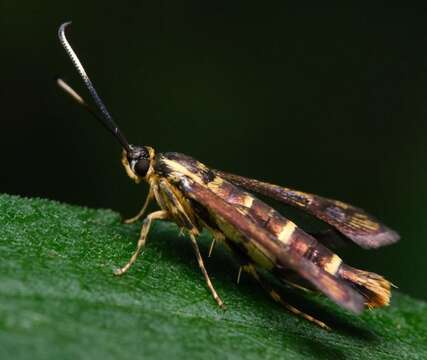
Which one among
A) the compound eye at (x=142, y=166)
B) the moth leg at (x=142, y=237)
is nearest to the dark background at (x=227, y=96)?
the compound eye at (x=142, y=166)

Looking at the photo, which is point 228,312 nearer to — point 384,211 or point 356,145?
point 384,211

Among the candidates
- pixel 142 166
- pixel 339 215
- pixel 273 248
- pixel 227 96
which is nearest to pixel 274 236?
pixel 273 248

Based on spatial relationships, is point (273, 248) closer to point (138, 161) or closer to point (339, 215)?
point (339, 215)

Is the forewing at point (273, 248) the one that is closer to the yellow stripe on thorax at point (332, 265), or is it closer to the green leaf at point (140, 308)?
the yellow stripe on thorax at point (332, 265)

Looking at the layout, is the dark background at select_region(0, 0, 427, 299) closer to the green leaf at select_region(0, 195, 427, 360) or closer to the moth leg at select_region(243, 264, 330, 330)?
the green leaf at select_region(0, 195, 427, 360)

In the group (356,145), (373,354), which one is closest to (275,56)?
(356,145)

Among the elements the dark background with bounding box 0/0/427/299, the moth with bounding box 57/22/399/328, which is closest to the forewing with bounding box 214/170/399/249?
the moth with bounding box 57/22/399/328
